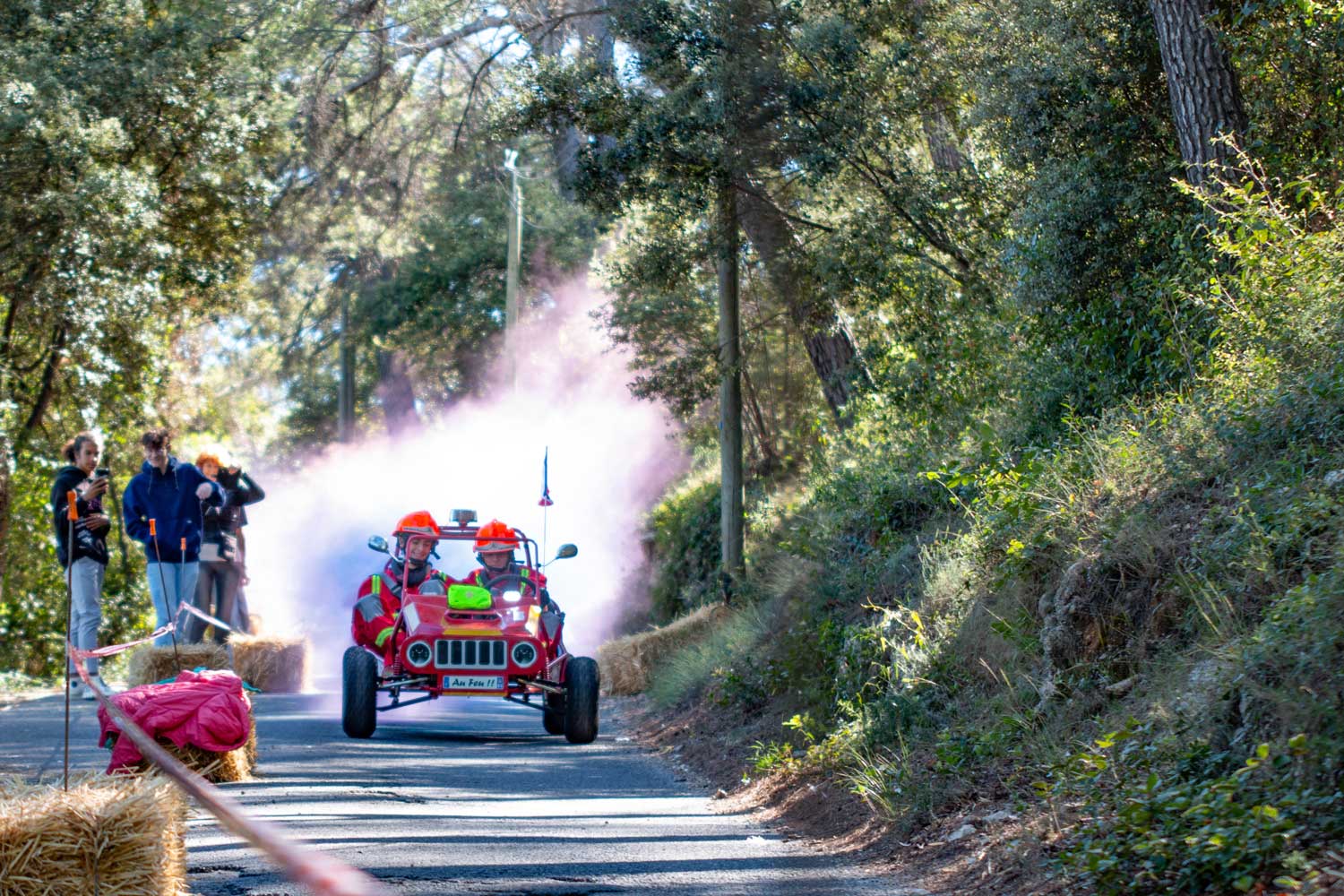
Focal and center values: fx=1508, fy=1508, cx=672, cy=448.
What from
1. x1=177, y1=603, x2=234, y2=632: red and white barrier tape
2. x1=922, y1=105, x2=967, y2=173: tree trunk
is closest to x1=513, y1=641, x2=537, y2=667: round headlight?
x1=177, y1=603, x2=234, y2=632: red and white barrier tape

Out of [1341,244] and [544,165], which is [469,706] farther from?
[544,165]

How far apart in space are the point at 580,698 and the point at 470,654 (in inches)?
39.3

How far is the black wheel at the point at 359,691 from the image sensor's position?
12086 mm

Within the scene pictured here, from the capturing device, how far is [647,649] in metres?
19.0

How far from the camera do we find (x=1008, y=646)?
8648 mm

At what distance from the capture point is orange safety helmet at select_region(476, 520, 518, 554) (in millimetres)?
13547

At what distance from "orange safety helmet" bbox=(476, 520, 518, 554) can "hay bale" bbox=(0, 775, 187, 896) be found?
8.07 meters

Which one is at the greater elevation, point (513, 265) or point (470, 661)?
point (513, 265)

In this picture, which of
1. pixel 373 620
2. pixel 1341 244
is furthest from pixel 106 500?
pixel 1341 244

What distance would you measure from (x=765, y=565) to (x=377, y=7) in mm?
11060

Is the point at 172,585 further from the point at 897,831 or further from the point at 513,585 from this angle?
the point at 897,831

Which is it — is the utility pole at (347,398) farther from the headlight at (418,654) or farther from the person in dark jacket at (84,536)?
the headlight at (418,654)

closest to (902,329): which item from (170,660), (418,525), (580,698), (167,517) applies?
(418,525)

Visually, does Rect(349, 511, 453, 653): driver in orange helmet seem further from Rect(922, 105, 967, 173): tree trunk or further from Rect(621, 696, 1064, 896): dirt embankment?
Rect(922, 105, 967, 173): tree trunk
